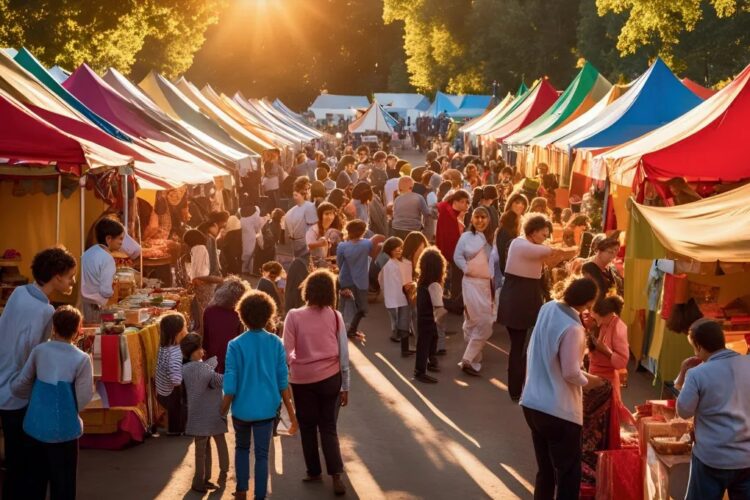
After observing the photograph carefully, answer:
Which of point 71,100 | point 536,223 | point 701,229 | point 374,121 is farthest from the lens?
point 374,121

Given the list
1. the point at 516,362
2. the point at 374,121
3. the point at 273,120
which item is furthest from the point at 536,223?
the point at 374,121

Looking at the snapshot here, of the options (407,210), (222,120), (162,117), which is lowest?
(407,210)

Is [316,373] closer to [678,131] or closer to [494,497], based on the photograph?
[494,497]

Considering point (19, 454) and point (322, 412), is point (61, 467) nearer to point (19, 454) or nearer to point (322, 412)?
point (19, 454)

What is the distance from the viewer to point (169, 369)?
29.1 feet

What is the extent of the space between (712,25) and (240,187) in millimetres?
25377

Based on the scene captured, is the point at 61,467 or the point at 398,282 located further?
the point at 398,282

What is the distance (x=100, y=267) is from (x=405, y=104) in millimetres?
61782

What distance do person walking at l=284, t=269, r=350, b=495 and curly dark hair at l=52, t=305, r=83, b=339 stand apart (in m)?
1.66

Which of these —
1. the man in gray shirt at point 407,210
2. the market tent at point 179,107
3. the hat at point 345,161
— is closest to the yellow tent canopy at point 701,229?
the man in gray shirt at point 407,210

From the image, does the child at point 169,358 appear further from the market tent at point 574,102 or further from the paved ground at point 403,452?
the market tent at point 574,102

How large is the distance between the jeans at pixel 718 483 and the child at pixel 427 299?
5.36 metres

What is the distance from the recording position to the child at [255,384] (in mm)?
7262

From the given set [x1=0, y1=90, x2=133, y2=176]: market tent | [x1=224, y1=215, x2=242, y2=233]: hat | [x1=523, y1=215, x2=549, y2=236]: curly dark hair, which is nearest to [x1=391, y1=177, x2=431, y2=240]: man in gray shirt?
[x1=224, y1=215, x2=242, y2=233]: hat
